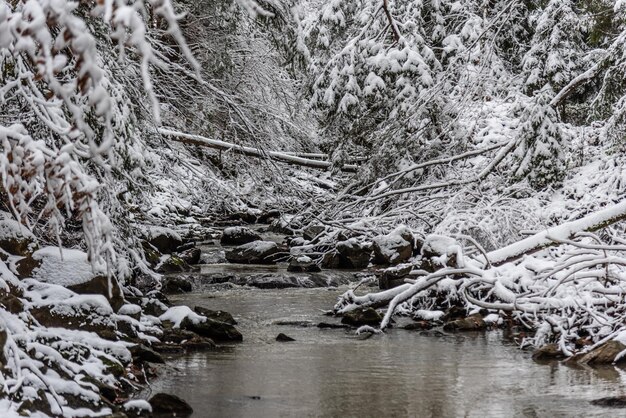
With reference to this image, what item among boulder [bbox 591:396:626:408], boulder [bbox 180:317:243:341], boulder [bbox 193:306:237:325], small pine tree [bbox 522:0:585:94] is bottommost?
boulder [bbox 591:396:626:408]

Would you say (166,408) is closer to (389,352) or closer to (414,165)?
(389,352)

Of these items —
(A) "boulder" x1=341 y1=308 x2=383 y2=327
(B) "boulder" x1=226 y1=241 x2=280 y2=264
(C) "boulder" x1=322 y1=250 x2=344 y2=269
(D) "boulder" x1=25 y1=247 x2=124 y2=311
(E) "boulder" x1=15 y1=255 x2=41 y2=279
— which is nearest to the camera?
(E) "boulder" x1=15 y1=255 x2=41 y2=279

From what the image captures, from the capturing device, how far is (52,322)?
22.2 feet

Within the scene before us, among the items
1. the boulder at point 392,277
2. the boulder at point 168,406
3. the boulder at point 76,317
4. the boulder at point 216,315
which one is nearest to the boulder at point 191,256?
the boulder at point 392,277

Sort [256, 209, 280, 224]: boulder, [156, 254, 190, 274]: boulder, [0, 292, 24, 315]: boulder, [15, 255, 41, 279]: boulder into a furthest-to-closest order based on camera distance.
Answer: [256, 209, 280, 224]: boulder
[156, 254, 190, 274]: boulder
[15, 255, 41, 279]: boulder
[0, 292, 24, 315]: boulder

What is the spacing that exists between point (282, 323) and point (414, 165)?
604 centimetres

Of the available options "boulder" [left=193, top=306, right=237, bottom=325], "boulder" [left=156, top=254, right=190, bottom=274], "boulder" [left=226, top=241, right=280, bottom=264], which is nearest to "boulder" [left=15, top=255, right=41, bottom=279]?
"boulder" [left=193, top=306, right=237, bottom=325]

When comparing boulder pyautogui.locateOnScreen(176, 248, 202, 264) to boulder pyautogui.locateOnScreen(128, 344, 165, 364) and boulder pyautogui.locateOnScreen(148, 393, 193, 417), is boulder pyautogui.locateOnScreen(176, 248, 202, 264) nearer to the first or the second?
boulder pyautogui.locateOnScreen(128, 344, 165, 364)

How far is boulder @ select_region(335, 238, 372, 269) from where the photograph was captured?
15.2 m

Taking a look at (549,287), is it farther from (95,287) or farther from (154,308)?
(95,287)

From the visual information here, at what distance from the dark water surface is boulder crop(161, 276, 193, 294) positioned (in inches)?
115

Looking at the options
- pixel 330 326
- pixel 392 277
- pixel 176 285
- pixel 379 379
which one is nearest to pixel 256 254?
pixel 176 285

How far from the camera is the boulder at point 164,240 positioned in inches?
644

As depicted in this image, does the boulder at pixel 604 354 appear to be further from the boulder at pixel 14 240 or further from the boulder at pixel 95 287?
the boulder at pixel 14 240
